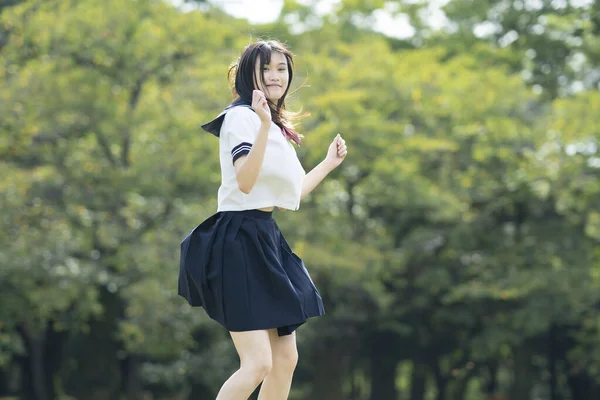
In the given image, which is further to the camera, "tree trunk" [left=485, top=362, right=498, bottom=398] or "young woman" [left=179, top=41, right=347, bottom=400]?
"tree trunk" [left=485, top=362, right=498, bottom=398]

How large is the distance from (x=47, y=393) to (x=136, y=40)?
8135mm

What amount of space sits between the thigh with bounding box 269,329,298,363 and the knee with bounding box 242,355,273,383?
0.60ft

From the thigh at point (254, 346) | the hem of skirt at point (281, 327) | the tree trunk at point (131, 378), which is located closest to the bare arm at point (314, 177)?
the hem of skirt at point (281, 327)

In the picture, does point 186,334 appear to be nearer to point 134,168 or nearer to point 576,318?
point 134,168

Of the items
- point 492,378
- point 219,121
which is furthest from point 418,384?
point 219,121

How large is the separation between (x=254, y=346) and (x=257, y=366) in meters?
0.07

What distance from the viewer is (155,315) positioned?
50.2 feet

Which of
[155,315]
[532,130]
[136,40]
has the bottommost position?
[155,315]

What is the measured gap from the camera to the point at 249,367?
3213 mm

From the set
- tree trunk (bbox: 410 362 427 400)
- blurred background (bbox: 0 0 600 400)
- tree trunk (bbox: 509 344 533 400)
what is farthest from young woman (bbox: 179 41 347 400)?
tree trunk (bbox: 410 362 427 400)

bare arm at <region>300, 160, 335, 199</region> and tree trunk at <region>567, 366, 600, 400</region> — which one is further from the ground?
bare arm at <region>300, 160, 335, 199</region>

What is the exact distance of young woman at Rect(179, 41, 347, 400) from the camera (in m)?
3.24

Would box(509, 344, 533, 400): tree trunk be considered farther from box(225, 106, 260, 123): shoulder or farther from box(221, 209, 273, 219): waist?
box(225, 106, 260, 123): shoulder

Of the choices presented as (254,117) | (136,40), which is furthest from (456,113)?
(254,117)
